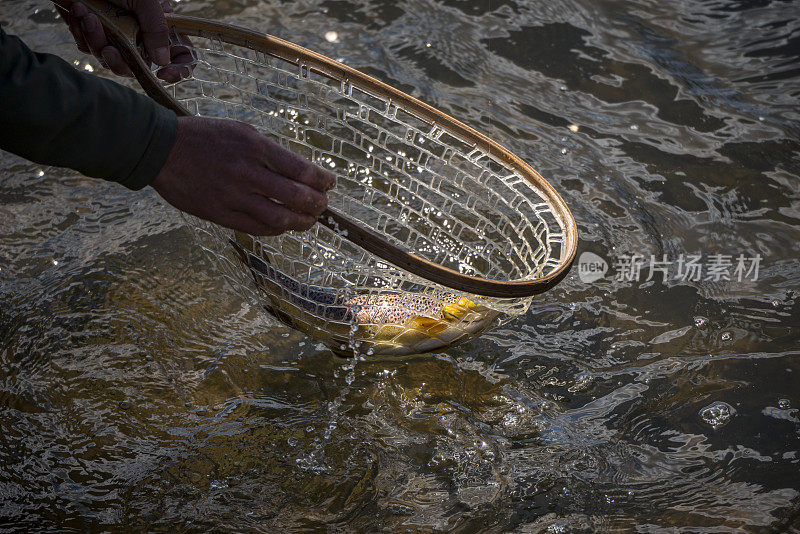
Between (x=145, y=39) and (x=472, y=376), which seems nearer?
(x=145, y=39)

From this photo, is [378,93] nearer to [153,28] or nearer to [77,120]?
[153,28]

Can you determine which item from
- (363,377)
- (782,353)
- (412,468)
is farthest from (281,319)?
(782,353)

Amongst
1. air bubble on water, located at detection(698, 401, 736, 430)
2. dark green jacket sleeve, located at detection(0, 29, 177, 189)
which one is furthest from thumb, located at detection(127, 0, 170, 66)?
air bubble on water, located at detection(698, 401, 736, 430)

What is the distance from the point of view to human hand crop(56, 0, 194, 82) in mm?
1759

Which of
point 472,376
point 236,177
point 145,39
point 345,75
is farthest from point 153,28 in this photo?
point 472,376

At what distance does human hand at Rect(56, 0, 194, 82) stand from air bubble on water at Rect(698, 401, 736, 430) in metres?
1.72

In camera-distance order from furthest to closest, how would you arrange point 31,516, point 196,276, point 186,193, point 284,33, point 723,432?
point 284,33 → point 196,276 → point 723,432 → point 31,516 → point 186,193

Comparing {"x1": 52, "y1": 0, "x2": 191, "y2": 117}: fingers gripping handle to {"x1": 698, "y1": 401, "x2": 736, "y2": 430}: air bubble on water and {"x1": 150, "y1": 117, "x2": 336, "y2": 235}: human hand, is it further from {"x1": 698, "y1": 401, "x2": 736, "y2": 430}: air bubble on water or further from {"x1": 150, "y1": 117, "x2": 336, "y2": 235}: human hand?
{"x1": 698, "y1": 401, "x2": 736, "y2": 430}: air bubble on water

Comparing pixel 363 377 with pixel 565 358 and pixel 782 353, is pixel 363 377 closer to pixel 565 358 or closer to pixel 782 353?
pixel 565 358

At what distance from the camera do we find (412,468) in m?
1.86

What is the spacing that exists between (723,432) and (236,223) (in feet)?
4.55

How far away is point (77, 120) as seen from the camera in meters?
1.38

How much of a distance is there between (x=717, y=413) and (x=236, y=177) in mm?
1438

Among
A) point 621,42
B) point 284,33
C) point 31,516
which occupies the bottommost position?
point 31,516
